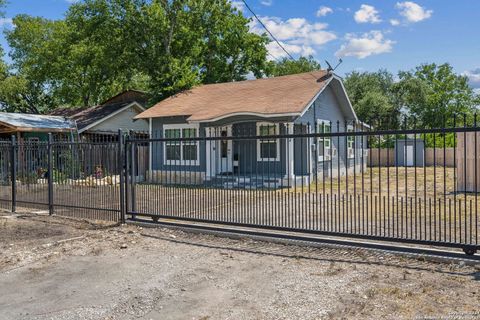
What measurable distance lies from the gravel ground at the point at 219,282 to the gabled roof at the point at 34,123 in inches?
617

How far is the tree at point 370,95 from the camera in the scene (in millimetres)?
39156

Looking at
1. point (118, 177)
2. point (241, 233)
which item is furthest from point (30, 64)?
point (241, 233)

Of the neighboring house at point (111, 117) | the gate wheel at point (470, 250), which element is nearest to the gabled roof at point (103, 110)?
the neighboring house at point (111, 117)

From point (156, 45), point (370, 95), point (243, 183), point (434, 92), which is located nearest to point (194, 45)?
point (156, 45)

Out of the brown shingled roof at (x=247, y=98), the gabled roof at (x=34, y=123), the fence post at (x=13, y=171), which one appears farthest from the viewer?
the gabled roof at (x=34, y=123)

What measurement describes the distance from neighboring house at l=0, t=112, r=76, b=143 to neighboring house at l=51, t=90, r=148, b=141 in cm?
73

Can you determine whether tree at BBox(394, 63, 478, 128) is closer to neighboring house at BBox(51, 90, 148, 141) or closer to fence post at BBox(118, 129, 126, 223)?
neighboring house at BBox(51, 90, 148, 141)

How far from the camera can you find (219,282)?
208 inches

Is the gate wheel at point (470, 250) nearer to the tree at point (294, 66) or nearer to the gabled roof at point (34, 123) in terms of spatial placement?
the gabled roof at point (34, 123)

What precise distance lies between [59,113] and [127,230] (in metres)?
24.2

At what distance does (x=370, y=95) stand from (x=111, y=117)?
2568 cm

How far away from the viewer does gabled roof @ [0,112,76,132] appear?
21252 mm

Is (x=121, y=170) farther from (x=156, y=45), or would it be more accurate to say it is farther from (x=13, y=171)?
(x=156, y=45)

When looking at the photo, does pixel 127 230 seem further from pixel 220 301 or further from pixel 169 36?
pixel 169 36
